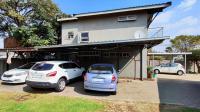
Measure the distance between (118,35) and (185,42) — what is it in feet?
102

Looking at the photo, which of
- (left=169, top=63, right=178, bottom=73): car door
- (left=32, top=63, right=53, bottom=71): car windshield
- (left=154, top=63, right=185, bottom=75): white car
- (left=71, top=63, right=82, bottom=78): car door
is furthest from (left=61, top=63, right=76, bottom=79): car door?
(left=169, top=63, right=178, bottom=73): car door

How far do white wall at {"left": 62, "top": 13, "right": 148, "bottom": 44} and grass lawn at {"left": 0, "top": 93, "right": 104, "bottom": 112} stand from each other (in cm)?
926

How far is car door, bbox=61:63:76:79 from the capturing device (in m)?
11.6

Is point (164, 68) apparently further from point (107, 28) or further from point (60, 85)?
point (60, 85)

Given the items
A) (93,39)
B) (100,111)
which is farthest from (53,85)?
(93,39)

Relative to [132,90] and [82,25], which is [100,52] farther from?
[132,90]

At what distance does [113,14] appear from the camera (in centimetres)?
1744

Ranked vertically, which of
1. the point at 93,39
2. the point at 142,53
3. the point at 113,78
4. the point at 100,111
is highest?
the point at 93,39

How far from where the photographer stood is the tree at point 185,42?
41.4m

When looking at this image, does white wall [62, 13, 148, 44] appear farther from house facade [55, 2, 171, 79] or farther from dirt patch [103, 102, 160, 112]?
dirt patch [103, 102, 160, 112]

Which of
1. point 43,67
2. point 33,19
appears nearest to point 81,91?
point 43,67

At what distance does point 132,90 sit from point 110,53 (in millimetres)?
5652

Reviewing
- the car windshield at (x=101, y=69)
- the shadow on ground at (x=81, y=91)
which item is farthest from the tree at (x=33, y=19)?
the car windshield at (x=101, y=69)

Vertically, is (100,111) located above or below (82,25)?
below
